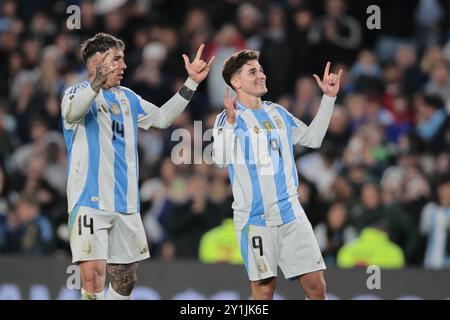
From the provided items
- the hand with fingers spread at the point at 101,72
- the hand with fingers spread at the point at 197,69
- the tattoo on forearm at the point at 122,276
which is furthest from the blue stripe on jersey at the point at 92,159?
the hand with fingers spread at the point at 197,69

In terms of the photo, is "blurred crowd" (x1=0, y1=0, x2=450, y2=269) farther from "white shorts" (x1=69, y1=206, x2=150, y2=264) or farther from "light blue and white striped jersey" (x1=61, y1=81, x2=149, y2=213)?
"light blue and white striped jersey" (x1=61, y1=81, x2=149, y2=213)

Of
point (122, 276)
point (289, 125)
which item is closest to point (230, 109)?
point (289, 125)

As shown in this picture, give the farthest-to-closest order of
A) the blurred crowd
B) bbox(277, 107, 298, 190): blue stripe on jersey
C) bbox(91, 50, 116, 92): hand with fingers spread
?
the blurred crowd
bbox(277, 107, 298, 190): blue stripe on jersey
bbox(91, 50, 116, 92): hand with fingers spread

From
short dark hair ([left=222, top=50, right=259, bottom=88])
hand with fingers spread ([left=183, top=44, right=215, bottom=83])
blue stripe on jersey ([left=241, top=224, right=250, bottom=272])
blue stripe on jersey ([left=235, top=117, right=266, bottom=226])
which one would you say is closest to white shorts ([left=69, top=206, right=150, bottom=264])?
blue stripe on jersey ([left=241, top=224, right=250, bottom=272])

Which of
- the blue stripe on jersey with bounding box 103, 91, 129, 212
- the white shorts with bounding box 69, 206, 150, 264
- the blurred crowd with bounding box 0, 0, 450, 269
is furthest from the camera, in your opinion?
the blurred crowd with bounding box 0, 0, 450, 269

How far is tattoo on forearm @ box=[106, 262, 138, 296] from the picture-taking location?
29.1 feet

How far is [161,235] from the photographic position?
12.3 m

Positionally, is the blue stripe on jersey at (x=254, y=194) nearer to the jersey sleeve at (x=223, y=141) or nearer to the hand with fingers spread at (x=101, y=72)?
the jersey sleeve at (x=223, y=141)

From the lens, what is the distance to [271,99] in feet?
44.3

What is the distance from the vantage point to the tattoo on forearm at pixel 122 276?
29.1ft

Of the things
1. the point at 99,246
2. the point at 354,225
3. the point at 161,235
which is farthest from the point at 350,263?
the point at 99,246

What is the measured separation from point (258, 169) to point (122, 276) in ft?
4.17

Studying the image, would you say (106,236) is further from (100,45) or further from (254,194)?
(100,45)

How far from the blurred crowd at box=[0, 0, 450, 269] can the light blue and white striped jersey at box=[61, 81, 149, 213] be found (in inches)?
131
